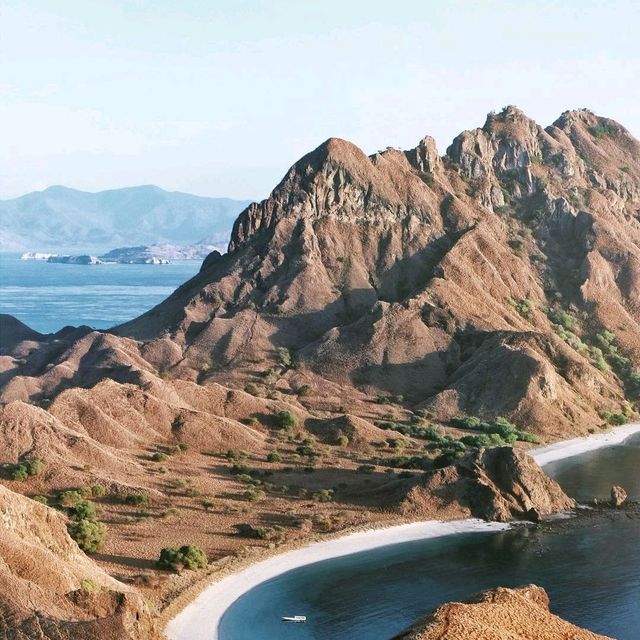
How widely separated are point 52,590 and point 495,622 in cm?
1970

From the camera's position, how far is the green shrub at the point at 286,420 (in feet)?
321

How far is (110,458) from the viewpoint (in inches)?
3083

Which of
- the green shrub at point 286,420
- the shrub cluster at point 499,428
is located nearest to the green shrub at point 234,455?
the green shrub at point 286,420

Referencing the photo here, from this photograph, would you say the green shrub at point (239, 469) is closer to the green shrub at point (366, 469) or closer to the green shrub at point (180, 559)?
the green shrub at point (366, 469)

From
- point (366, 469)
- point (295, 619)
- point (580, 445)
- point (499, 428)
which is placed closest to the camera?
point (295, 619)

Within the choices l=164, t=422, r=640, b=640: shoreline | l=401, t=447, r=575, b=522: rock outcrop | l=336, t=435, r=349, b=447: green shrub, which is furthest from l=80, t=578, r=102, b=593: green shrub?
l=336, t=435, r=349, b=447: green shrub

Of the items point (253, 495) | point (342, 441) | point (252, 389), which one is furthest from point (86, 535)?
point (252, 389)

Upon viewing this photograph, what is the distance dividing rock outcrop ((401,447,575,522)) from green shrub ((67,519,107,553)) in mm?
24035

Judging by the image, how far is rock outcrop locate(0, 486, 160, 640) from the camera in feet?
128

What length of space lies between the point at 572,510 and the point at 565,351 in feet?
157

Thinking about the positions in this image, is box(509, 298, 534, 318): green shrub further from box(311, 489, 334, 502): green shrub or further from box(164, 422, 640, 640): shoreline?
box(164, 422, 640, 640): shoreline

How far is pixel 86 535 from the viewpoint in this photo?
60750mm

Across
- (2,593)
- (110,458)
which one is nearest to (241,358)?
(110,458)

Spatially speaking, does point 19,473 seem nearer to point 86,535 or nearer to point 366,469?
point 86,535
